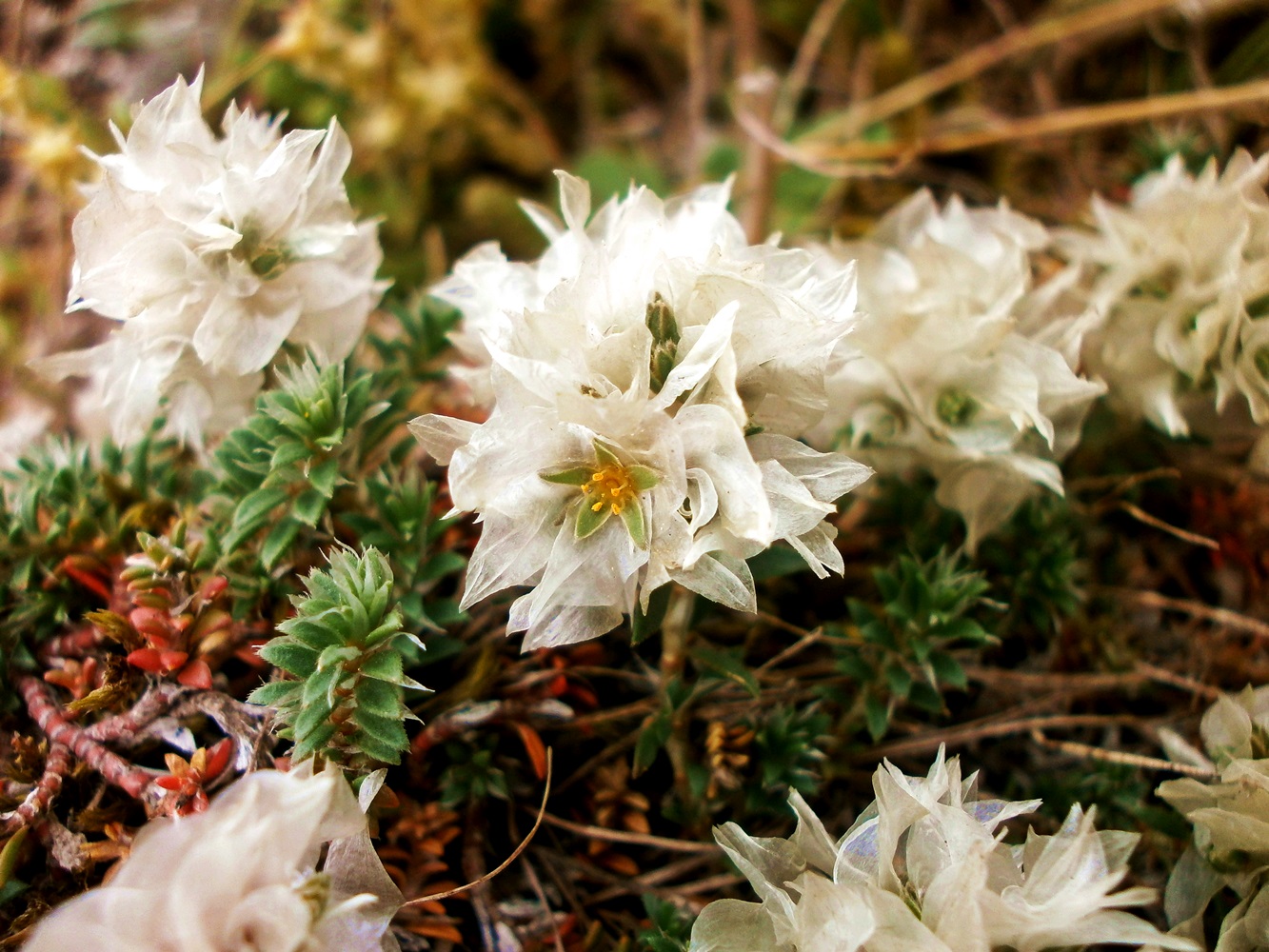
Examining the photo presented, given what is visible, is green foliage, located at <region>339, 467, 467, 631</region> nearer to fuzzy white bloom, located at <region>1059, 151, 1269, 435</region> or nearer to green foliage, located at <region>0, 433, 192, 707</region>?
green foliage, located at <region>0, 433, 192, 707</region>

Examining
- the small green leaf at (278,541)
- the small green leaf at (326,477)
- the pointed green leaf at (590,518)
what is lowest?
the small green leaf at (278,541)

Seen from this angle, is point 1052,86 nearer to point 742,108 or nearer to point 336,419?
point 742,108

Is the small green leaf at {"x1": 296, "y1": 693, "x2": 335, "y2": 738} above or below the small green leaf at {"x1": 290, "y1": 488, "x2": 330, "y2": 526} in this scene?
below

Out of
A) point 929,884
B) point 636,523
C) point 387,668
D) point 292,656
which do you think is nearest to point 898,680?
point 929,884

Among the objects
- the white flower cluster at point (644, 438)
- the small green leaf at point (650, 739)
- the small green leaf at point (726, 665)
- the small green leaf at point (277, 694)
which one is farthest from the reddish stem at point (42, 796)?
the small green leaf at point (726, 665)

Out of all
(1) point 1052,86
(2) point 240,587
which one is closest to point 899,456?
(2) point 240,587

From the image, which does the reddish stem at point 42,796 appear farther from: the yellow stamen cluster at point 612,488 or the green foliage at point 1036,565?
the green foliage at point 1036,565

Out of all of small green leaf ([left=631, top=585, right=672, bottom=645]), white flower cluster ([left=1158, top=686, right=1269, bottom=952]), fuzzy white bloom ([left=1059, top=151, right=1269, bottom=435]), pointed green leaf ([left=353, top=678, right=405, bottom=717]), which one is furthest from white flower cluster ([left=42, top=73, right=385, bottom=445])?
white flower cluster ([left=1158, top=686, right=1269, bottom=952])
